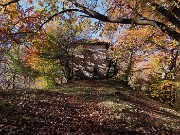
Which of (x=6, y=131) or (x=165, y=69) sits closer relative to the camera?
(x=6, y=131)

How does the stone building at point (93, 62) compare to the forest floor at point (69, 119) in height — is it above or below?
above

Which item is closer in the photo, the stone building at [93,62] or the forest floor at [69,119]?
the forest floor at [69,119]

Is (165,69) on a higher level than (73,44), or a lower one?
lower

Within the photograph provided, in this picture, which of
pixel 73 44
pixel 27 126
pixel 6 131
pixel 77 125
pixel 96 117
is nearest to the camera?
pixel 6 131

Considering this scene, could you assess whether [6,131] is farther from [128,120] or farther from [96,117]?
[128,120]

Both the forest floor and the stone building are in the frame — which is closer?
the forest floor

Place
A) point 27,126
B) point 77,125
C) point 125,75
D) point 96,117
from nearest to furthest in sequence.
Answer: point 27,126 < point 77,125 < point 96,117 < point 125,75

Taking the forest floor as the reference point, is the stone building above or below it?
above

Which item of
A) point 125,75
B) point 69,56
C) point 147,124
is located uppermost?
point 69,56

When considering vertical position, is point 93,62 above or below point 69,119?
above

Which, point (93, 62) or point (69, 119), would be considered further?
point (93, 62)

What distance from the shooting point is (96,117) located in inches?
396

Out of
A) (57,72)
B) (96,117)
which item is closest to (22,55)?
(57,72)

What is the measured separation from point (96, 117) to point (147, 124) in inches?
87.5
